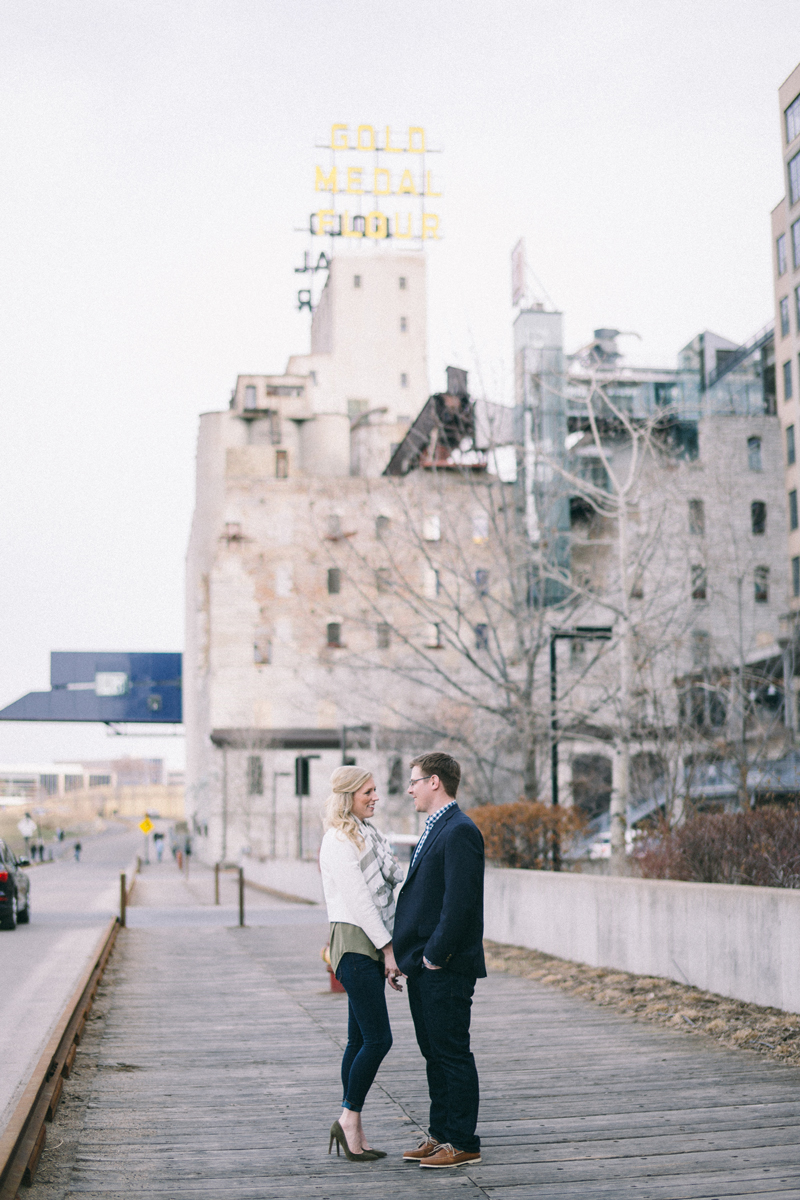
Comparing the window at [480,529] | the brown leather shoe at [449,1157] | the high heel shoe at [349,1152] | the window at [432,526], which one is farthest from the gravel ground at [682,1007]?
the window at [432,526]

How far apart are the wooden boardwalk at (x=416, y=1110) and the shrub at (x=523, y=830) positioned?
7.15 m

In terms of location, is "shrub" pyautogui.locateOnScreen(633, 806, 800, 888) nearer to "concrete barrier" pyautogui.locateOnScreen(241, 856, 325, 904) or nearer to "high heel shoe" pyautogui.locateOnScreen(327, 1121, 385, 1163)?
"high heel shoe" pyautogui.locateOnScreen(327, 1121, 385, 1163)

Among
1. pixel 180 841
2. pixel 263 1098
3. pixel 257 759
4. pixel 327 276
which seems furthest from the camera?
pixel 327 276

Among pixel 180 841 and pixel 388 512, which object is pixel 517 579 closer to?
pixel 388 512

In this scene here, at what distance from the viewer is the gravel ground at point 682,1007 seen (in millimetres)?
9219

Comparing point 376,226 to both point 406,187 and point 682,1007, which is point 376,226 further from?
point 682,1007

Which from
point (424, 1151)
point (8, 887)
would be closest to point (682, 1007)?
point (424, 1151)

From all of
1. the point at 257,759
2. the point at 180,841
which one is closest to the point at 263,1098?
the point at 257,759

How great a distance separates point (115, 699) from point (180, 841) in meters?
16.8

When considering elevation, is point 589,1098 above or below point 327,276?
below

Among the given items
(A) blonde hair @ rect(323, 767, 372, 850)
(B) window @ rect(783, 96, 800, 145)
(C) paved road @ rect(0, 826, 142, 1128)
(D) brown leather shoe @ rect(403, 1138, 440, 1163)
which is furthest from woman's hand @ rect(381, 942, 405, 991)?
(B) window @ rect(783, 96, 800, 145)

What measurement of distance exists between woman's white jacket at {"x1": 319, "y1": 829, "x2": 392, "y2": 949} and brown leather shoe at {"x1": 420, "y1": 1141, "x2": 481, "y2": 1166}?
99 cm

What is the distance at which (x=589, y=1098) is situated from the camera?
24.8 feet

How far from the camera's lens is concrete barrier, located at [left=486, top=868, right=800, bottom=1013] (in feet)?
33.0
